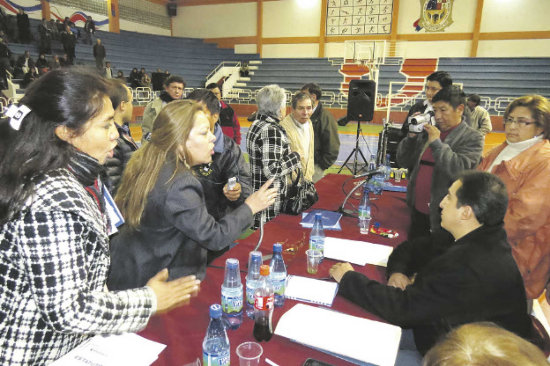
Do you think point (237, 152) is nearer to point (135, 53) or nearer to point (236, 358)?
point (236, 358)

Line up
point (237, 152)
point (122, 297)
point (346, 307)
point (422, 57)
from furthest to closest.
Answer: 1. point (422, 57)
2. point (237, 152)
3. point (346, 307)
4. point (122, 297)

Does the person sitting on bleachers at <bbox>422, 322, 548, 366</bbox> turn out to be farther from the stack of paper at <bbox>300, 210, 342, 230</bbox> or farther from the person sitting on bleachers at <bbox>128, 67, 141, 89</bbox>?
the person sitting on bleachers at <bbox>128, 67, 141, 89</bbox>

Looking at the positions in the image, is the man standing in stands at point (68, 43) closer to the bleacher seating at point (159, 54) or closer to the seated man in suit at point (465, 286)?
the bleacher seating at point (159, 54)

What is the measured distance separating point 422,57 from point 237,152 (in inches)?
648

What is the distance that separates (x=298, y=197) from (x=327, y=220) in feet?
1.37

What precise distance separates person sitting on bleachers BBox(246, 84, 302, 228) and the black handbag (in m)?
0.04

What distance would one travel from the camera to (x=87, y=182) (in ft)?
3.85

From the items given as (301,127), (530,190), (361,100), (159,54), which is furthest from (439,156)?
(159,54)

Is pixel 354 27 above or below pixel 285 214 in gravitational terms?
above

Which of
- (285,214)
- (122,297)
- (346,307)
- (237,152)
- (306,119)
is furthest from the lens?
(306,119)

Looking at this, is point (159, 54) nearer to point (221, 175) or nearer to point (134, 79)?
point (134, 79)

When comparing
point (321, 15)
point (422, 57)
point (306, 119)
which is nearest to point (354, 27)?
point (321, 15)

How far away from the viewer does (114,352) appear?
1.22 metres

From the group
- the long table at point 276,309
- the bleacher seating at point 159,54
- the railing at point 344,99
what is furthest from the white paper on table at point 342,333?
the bleacher seating at point 159,54
